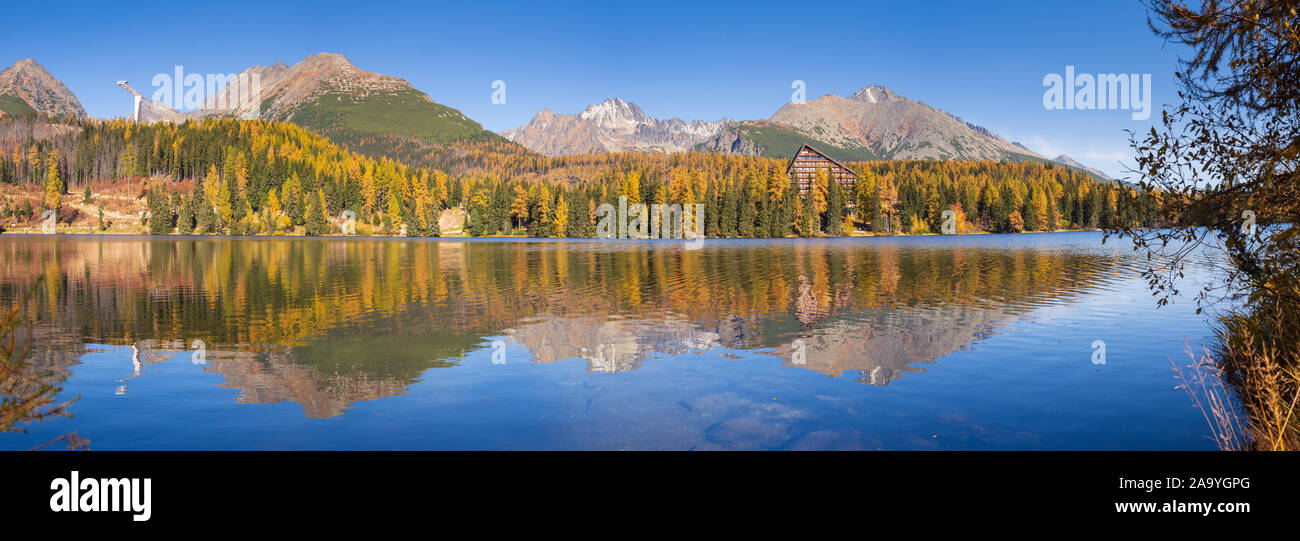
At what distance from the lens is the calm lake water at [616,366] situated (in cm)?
1290

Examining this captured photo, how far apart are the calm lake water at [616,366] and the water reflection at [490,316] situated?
0.16 metres

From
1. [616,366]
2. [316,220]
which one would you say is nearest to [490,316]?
[616,366]

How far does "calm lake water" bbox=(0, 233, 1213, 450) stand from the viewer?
12.9 metres

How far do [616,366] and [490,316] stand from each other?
39.4 feet

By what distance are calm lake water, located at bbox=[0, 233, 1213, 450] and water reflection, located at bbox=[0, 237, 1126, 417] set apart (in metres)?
0.16

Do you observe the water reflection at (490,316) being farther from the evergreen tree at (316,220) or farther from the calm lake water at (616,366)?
the evergreen tree at (316,220)

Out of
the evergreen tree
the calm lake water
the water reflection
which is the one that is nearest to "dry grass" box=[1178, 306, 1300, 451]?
the calm lake water

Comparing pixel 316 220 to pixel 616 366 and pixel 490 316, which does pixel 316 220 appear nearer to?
pixel 490 316

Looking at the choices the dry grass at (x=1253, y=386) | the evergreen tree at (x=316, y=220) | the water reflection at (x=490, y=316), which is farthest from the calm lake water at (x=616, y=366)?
the evergreen tree at (x=316, y=220)

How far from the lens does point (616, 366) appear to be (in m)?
19.3

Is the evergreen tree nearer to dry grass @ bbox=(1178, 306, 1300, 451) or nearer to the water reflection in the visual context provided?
the water reflection
